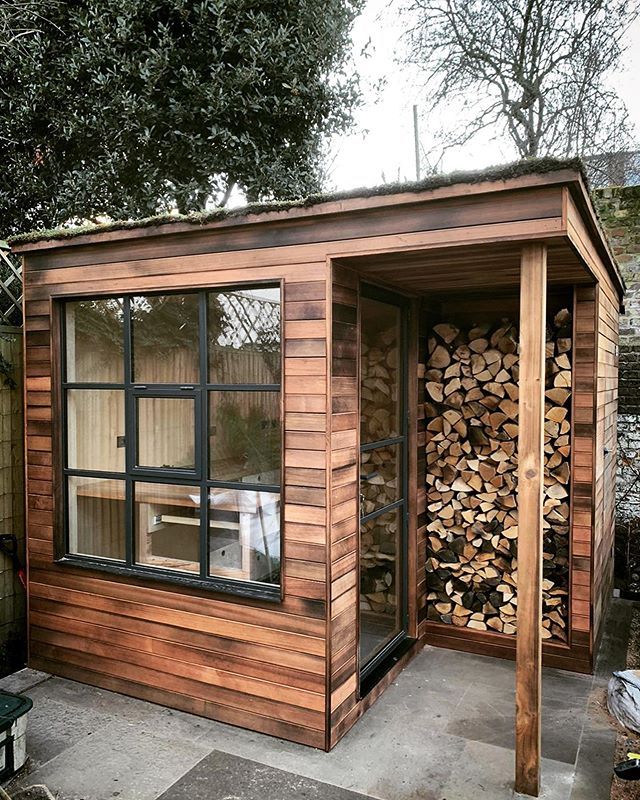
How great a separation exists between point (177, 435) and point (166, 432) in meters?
0.09

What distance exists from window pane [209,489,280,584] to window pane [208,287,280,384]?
572 millimetres

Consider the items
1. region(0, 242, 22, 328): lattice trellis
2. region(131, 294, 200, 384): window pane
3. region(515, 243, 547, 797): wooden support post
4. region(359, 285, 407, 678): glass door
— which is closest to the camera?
region(515, 243, 547, 797): wooden support post

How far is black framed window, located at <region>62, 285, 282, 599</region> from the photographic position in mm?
2949

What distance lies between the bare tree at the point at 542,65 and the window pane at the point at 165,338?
722 cm

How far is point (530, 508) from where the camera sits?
242 centimetres

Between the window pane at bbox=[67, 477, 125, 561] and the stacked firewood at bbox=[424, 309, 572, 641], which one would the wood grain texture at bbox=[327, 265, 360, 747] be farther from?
the window pane at bbox=[67, 477, 125, 561]

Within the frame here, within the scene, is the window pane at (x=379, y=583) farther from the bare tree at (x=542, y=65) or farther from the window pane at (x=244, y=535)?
the bare tree at (x=542, y=65)

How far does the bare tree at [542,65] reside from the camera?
850 centimetres

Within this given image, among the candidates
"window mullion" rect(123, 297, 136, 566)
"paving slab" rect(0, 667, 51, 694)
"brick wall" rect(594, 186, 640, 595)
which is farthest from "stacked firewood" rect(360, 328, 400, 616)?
"brick wall" rect(594, 186, 640, 595)

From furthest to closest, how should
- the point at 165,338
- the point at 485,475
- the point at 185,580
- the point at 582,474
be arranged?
the point at 485,475, the point at 582,474, the point at 165,338, the point at 185,580

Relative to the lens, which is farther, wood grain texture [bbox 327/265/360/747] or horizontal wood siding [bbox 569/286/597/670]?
horizontal wood siding [bbox 569/286/597/670]

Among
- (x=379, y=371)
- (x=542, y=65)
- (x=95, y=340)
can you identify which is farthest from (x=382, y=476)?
(x=542, y=65)

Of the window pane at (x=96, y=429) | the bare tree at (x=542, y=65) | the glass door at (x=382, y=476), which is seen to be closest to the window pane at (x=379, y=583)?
the glass door at (x=382, y=476)

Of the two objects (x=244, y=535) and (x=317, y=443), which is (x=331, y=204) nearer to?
(x=317, y=443)
